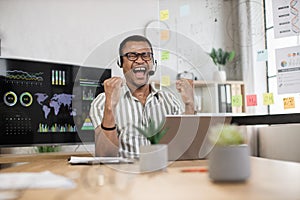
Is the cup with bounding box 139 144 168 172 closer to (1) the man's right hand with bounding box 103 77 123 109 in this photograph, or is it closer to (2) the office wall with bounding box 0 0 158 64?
(1) the man's right hand with bounding box 103 77 123 109

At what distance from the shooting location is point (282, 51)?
338 centimetres

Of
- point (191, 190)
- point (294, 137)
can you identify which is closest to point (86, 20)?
point (294, 137)

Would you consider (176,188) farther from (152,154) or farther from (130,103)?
(130,103)

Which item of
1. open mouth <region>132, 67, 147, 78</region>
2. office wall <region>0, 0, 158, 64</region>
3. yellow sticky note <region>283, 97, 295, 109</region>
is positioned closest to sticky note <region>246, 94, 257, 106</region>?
yellow sticky note <region>283, 97, 295, 109</region>

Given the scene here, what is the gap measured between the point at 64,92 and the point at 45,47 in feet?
1.91

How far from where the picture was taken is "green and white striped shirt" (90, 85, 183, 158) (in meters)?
1.23

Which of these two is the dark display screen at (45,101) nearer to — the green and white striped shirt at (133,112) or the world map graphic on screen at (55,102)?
the world map graphic on screen at (55,102)

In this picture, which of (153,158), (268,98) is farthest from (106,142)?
(268,98)

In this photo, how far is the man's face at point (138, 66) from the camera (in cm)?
130

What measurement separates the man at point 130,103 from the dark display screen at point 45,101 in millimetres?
1238

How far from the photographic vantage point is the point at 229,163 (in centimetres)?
70

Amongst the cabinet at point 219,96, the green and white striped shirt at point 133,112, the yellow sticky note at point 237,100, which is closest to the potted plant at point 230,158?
the green and white striped shirt at point 133,112

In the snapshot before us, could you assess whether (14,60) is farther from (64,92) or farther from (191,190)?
(191,190)

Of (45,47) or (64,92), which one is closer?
(64,92)
